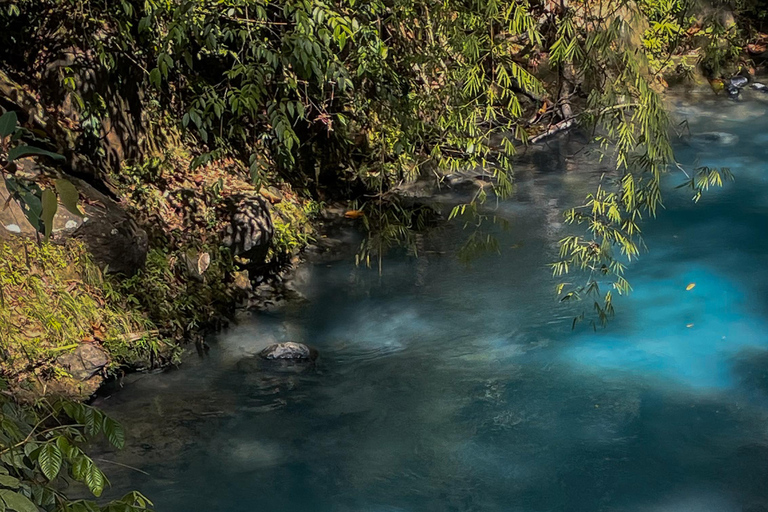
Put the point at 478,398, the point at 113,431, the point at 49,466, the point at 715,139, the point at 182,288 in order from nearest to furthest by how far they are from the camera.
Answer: the point at 49,466 < the point at 113,431 < the point at 478,398 < the point at 182,288 < the point at 715,139

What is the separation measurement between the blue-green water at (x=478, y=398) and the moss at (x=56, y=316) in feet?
1.10

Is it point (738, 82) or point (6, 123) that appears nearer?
point (6, 123)

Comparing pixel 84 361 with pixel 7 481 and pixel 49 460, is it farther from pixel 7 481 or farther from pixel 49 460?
pixel 7 481

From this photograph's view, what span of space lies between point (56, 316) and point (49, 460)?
357cm

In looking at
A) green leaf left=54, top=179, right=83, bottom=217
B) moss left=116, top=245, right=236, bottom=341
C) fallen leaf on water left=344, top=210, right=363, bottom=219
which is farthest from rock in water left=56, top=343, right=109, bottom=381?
green leaf left=54, top=179, right=83, bottom=217

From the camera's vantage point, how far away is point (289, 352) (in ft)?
17.9

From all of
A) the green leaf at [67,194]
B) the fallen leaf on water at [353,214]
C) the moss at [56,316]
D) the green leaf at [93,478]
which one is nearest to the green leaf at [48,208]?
the green leaf at [67,194]

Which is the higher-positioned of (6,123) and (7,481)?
(6,123)

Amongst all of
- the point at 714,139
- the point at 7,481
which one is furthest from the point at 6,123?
the point at 714,139

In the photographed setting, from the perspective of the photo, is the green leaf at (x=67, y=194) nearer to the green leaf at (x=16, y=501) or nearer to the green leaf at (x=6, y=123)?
the green leaf at (x=6, y=123)

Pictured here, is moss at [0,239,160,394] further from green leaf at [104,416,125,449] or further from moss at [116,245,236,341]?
green leaf at [104,416,125,449]

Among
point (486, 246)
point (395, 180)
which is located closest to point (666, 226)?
point (486, 246)

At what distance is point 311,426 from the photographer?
15.9 ft

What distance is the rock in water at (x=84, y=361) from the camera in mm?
4844
